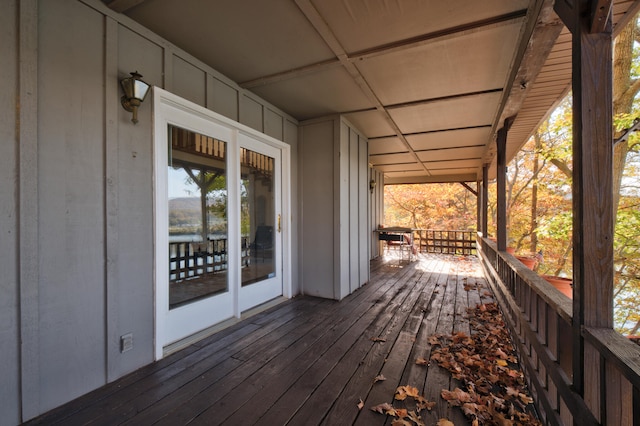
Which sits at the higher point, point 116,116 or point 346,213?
point 116,116

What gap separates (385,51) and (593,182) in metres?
1.80

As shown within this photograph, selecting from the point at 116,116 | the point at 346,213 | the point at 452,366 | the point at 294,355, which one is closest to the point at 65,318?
the point at 116,116

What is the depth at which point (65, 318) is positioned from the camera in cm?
175

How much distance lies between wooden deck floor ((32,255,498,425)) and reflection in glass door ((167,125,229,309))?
21.6 inches

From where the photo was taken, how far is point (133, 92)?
6.61ft

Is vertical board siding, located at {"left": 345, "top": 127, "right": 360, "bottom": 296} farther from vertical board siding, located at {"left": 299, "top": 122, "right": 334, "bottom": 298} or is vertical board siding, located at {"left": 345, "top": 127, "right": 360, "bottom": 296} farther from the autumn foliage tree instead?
the autumn foliage tree

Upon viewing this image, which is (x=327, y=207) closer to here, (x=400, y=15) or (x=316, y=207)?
(x=316, y=207)

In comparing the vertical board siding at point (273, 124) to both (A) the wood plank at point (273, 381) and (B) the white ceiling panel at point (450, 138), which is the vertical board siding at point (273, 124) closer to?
(B) the white ceiling panel at point (450, 138)

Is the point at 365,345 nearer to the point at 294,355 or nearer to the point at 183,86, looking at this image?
the point at 294,355

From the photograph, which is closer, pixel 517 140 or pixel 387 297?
pixel 387 297

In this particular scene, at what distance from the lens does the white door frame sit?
2287 mm

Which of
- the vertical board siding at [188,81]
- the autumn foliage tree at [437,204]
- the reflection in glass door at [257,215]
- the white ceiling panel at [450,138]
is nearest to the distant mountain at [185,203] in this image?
the reflection in glass door at [257,215]

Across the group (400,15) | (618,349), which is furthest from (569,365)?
(400,15)

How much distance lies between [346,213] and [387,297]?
4.59 feet
